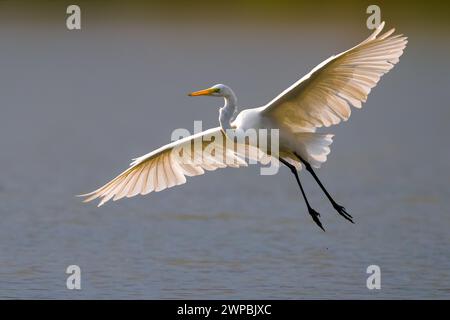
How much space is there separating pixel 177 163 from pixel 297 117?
4.14 ft

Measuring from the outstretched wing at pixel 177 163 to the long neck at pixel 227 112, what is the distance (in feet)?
0.94

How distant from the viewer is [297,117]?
9992 millimetres

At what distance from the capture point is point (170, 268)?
1084 centimetres

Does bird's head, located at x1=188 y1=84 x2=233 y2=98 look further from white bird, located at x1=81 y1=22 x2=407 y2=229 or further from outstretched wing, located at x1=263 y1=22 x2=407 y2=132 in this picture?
outstretched wing, located at x1=263 y1=22 x2=407 y2=132

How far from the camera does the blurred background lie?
1060 centimetres

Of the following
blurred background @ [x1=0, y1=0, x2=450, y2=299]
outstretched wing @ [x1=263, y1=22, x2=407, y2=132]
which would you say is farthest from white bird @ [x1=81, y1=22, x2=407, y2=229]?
blurred background @ [x1=0, y1=0, x2=450, y2=299]

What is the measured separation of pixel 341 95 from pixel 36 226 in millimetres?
4551

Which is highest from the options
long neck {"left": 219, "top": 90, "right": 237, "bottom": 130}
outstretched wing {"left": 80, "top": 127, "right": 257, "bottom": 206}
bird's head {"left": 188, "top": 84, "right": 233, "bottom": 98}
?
bird's head {"left": 188, "top": 84, "right": 233, "bottom": 98}

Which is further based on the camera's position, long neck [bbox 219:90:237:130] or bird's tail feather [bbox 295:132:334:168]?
bird's tail feather [bbox 295:132:334:168]

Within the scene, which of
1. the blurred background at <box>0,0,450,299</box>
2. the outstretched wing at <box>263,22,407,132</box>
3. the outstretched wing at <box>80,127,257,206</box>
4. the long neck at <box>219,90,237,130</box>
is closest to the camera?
the outstretched wing at <box>263,22,407,132</box>

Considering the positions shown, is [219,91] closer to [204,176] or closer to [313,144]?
[313,144]

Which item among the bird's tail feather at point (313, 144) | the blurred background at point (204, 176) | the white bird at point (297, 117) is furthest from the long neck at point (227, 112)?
the blurred background at point (204, 176)

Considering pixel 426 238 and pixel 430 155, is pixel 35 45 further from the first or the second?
pixel 426 238

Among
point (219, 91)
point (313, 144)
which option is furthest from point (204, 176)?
point (219, 91)
